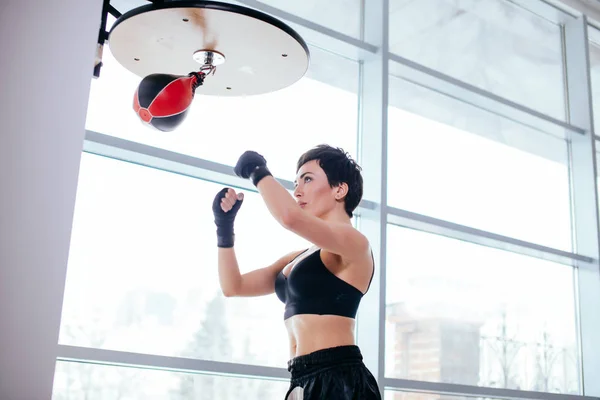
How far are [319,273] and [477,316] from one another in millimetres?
1972

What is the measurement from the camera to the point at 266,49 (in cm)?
167

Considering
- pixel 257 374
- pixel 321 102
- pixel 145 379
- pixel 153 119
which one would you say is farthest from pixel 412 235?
pixel 153 119

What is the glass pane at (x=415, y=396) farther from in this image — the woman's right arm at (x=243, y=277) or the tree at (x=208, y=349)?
the woman's right arm at (x=243, y=277)

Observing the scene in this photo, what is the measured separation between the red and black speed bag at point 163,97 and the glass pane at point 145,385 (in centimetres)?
110

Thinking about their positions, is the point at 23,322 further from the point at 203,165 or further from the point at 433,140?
the point at 433,140

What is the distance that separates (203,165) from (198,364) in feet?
2.58

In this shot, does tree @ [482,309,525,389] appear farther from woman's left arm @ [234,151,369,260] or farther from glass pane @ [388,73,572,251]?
woman's left arm @ [234,151,369,260]

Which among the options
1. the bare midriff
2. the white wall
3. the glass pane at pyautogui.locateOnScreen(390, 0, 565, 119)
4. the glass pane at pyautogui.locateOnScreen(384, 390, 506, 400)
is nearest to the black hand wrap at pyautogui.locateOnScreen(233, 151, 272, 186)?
the bare midriff

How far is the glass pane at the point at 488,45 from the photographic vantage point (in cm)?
385

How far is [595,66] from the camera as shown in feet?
16.2

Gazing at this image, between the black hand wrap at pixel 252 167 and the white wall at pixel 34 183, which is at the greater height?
the black hand wrap at pixel 252 167

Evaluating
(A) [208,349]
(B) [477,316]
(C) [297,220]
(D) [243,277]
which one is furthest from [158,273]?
(B) [477,316]

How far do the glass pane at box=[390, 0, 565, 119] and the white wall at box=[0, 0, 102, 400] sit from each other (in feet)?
10.5

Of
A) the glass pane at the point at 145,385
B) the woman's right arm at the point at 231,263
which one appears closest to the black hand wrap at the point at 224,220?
the woman's right arm at the point at 231,263
